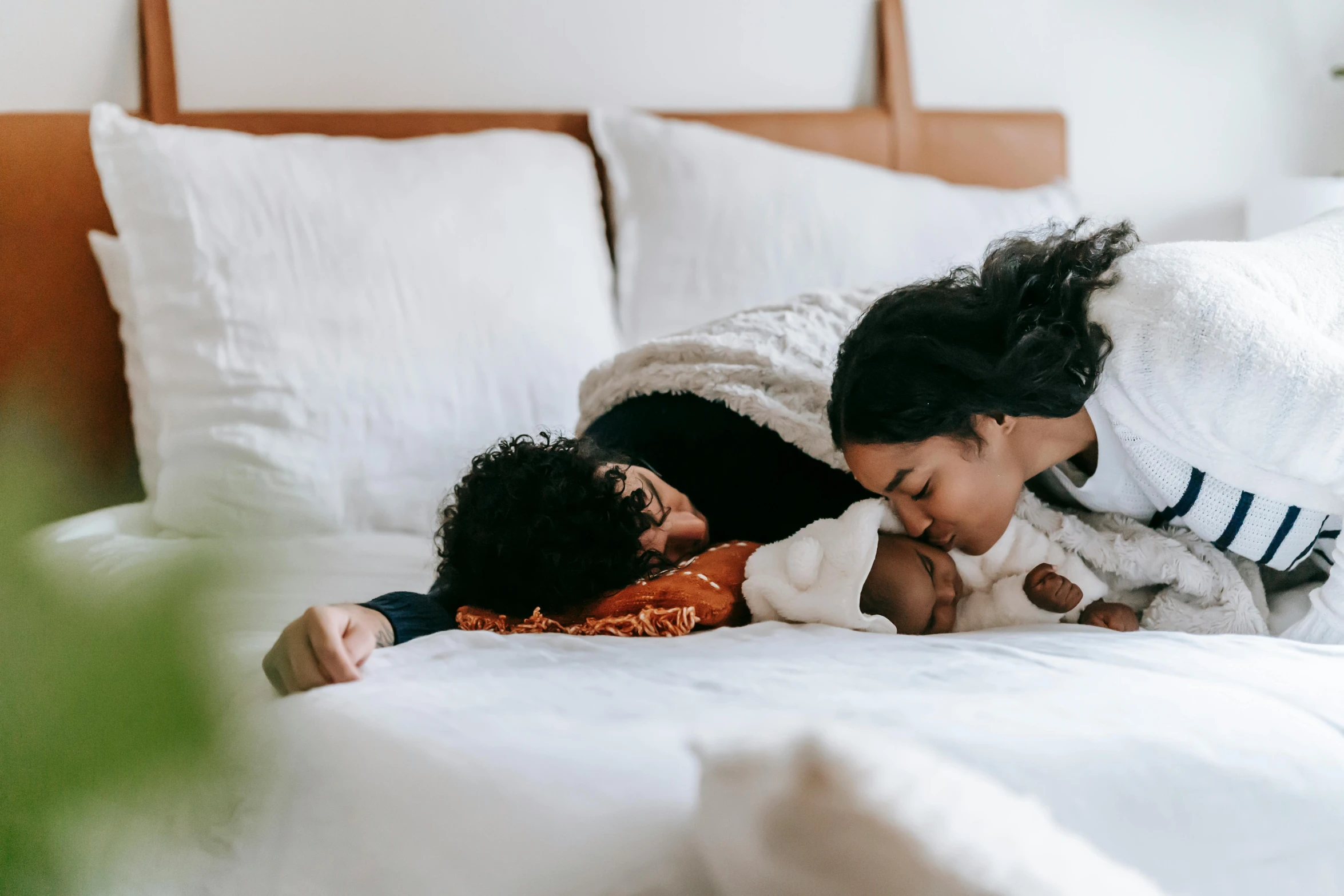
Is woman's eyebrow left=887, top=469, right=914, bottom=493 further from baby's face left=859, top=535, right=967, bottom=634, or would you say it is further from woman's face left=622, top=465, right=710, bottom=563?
woman's face left=622, top=465, right=710, bottom=563

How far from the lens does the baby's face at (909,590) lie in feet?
3.26

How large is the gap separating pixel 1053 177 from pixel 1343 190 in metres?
0.58

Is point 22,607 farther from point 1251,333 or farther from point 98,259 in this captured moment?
point 98,259

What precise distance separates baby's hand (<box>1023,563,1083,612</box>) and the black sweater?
218 mm

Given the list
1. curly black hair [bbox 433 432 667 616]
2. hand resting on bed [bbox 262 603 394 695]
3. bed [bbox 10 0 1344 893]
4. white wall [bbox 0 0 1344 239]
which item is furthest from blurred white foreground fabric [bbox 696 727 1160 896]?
white wall [bbox 0 0 1344 239]

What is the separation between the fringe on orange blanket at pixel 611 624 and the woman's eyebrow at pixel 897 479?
233mm

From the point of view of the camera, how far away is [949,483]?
102 centimetres

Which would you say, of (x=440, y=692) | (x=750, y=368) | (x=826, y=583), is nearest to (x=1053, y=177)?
(x=750, y=368)

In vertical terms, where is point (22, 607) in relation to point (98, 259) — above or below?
above

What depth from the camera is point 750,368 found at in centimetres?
123

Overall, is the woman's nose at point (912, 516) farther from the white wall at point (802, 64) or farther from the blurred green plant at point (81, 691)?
the white wall at point (802, 64)

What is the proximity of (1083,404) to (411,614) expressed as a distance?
0.66 metres

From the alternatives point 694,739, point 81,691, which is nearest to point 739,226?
point 694,739

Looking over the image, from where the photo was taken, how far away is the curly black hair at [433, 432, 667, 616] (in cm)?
98
